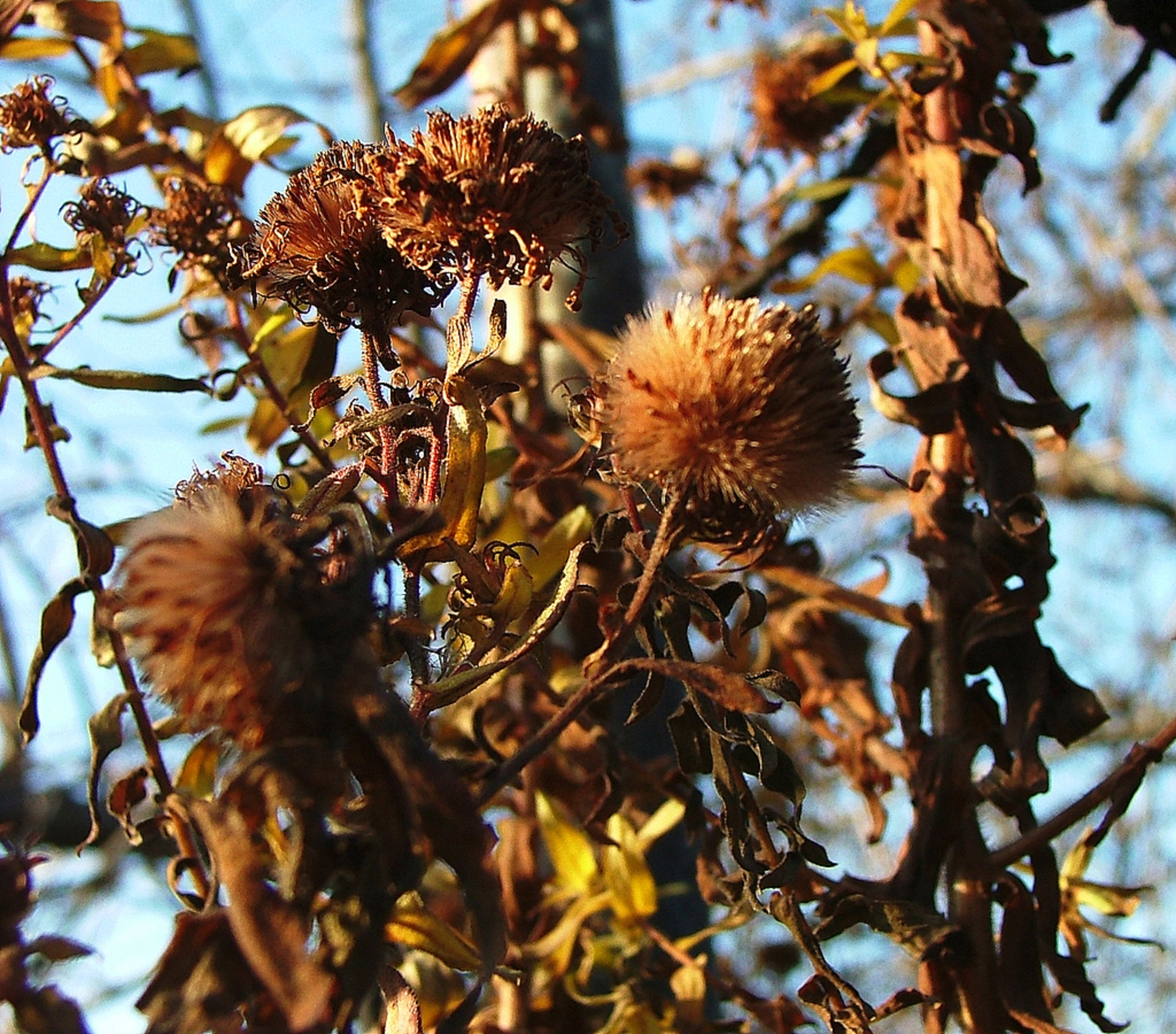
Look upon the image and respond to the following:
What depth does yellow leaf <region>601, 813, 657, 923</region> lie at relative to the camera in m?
1.11

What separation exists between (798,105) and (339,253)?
1068 mm

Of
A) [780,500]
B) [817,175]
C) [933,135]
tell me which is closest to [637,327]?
[780,500]

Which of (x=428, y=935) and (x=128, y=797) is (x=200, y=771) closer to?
(x=128, y=797)

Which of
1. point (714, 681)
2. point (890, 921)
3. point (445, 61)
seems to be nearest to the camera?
point (714, 681)

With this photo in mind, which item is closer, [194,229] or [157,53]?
[194,229]

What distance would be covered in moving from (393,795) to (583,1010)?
0.76 metres

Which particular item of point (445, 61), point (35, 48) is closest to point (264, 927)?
point (35, 48)

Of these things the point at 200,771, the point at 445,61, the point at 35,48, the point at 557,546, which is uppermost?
the point at 445,61

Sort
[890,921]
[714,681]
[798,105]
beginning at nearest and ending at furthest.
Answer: [714,681] < [890,921] < [798,105]

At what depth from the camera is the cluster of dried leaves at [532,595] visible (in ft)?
1.70

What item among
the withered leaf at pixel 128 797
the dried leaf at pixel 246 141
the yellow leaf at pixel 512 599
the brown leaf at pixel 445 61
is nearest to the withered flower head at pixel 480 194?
the yellow leaf at pixel 512 599

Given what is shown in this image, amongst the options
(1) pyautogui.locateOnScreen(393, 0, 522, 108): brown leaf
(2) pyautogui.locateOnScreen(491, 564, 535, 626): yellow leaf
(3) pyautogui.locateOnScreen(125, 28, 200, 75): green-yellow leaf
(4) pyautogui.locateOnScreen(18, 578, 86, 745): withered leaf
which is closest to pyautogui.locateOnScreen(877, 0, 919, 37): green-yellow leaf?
(1) pyautogui.locateOnScreen(393, 0, 522, 108): brown leaf

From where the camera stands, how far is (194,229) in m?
1.00

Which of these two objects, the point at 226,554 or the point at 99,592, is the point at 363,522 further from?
the point at 99,592
